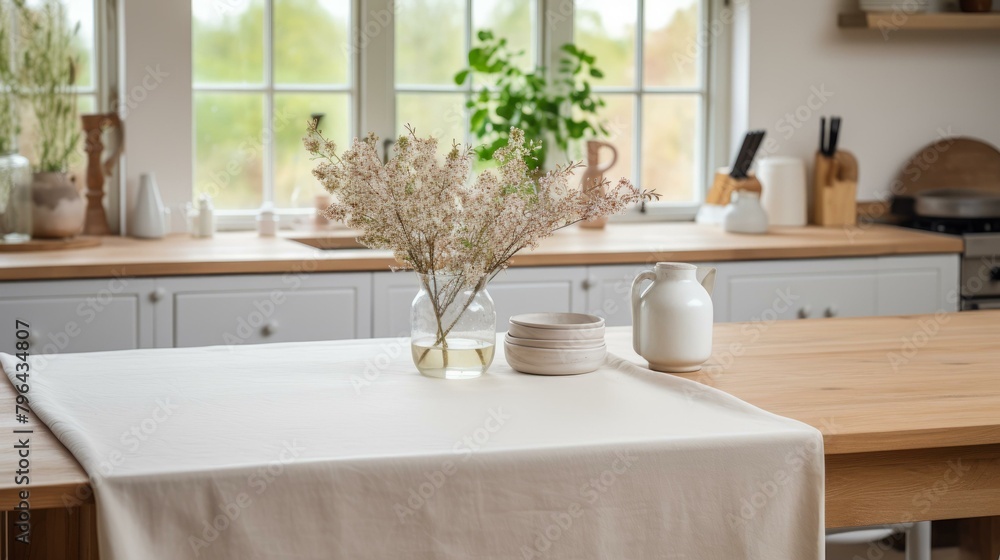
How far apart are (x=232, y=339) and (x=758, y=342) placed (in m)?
1.62

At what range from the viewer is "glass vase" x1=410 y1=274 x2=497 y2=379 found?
182 centimetres

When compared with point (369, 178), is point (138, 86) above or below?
above

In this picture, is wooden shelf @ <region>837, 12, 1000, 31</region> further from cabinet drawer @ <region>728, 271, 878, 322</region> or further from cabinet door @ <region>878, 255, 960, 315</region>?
cabinet drawer @ <region>728, 271, 878, 322</region>

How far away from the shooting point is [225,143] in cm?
398

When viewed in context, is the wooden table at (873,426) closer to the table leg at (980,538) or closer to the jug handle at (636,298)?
the jug handle at (636,298)

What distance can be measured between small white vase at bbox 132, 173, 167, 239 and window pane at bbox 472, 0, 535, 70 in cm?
136

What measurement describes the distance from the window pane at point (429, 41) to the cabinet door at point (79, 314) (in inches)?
59.4

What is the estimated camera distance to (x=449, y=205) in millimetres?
1761

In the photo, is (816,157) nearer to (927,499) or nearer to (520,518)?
(927,499)

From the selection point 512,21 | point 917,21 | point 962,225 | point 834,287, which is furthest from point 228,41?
point 962,225

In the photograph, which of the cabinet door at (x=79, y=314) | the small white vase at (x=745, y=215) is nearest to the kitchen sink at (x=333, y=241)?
the cabinet door at (x=79, y=314)

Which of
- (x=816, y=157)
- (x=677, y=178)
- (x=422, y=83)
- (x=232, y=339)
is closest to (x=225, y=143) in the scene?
(x=422, y=83)

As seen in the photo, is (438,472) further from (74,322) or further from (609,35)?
(609,35)

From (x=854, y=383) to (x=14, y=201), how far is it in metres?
2.67
